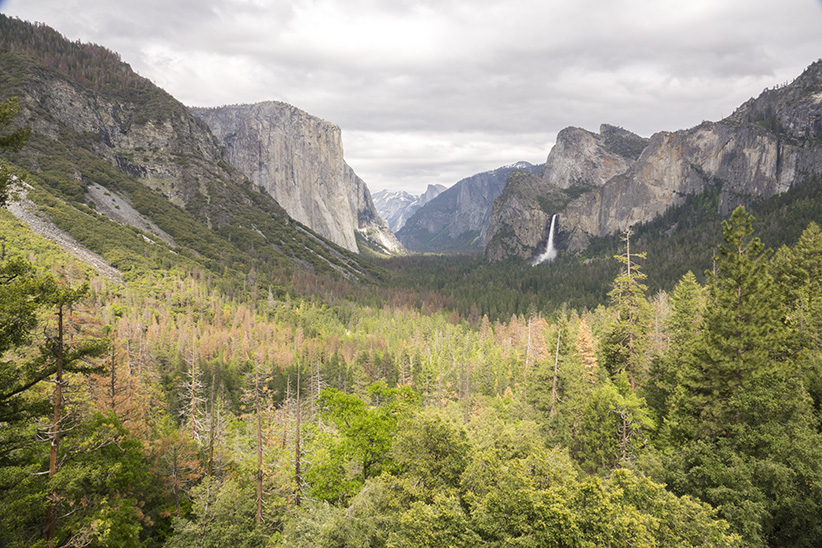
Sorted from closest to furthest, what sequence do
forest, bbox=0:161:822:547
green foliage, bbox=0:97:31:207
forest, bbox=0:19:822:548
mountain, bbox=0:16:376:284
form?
green foliage, bbox=0:97:31:207 < forest, bbox=0:19:822:548 < forest, bbox=0:161:822:547 < mountain, bbox=0:16:376:284

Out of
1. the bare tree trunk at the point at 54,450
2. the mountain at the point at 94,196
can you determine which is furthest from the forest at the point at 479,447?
the mountain at the point at 94,196

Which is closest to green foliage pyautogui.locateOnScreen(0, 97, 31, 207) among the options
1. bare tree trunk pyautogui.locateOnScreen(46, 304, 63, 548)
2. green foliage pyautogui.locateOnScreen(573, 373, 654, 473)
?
bare tree trunk pyautogui.locateOnScreen(46, 304, 63, 548)

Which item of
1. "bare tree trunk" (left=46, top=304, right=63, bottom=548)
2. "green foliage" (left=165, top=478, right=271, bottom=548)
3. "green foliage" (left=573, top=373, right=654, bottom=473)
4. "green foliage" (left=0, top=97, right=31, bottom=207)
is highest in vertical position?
"green foliage" (left=0, top=97, right=31, bottom=207)

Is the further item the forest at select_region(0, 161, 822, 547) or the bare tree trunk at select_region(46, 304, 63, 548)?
the forest at select_region(0, 161, 822, 547)

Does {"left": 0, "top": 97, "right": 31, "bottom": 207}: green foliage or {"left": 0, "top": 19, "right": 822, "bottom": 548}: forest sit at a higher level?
{"left": 0, "top": 97, "right": 31, "bottom": 207}: green foliage

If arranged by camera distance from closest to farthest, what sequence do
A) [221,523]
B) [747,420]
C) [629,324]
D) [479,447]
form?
[747,420], [221,523], [479,447], [629,324]

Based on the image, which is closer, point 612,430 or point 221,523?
point 221,523

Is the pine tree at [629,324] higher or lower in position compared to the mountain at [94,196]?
lower

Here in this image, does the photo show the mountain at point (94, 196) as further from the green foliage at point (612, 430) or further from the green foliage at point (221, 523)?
the green foliage at point (612, 430)

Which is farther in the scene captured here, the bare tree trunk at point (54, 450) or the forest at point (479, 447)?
the forest at point (479, 447)

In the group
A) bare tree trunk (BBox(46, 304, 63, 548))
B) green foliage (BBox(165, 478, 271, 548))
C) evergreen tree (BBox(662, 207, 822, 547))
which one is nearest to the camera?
bare tree trunk (BBox(46, 304, 63, 548))

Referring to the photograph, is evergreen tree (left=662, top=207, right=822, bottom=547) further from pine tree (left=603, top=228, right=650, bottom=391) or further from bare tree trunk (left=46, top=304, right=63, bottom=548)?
bare tree trunk (left=46, top=304, right=63, bottom=548)

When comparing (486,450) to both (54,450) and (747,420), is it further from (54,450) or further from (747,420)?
(54,450)

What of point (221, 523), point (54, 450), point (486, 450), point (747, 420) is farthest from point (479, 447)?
A: point (54, 450)
